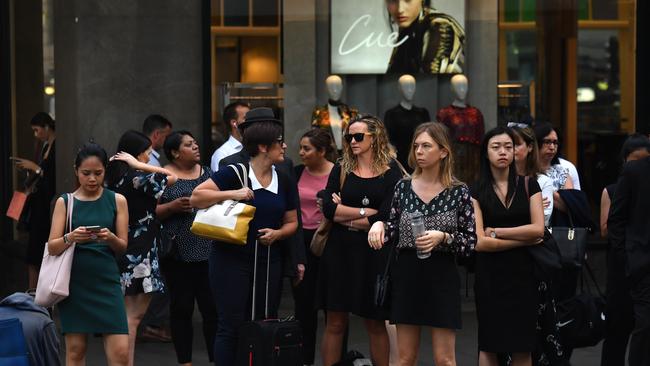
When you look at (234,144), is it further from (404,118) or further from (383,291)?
(383,291)

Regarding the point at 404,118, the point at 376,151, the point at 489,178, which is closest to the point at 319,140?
the point at 376,151

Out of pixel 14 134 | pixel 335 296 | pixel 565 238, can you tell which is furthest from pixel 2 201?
pixel 565 238

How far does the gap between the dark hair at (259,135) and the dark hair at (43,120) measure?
5.05m

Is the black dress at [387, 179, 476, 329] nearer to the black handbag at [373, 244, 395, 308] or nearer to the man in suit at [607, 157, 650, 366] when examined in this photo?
the black handbag at [373, 244, 395, 308]

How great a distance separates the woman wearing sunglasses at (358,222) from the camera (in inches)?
368

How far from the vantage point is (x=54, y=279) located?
332 inches

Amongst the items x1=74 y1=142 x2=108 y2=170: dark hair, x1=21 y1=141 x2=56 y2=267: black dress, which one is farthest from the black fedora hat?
x1=21 y1=141 x2=56 y2=267: black dress

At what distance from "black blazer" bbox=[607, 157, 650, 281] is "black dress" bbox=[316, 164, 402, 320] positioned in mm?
1530

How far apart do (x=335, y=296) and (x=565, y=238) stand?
1.74 m

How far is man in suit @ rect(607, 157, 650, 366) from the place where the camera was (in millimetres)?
8586

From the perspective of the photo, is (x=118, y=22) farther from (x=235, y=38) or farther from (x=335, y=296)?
(x=335, y=296)

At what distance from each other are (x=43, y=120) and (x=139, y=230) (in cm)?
426

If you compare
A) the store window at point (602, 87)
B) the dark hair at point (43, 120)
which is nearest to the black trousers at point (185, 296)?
the dark hair at point (43, 120)

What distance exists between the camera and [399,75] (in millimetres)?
13297
